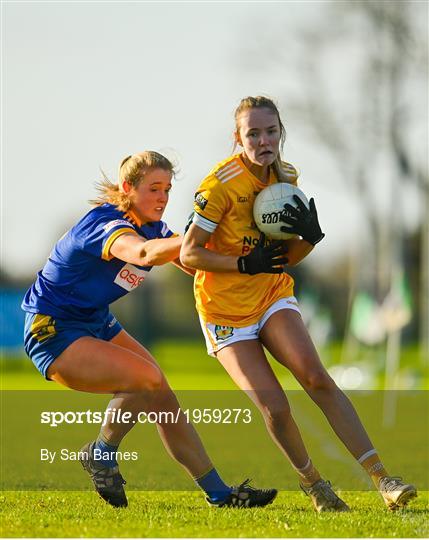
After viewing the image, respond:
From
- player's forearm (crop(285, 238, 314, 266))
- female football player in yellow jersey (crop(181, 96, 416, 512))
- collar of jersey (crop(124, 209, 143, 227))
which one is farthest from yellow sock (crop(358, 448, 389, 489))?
collar of jersey (crop(124, 209, 143, 227))

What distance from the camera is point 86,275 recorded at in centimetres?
720

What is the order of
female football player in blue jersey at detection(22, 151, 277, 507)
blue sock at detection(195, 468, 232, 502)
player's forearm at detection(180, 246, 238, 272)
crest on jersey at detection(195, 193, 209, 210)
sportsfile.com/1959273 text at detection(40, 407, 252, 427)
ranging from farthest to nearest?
sportsfile.com/1959273 text at detection(40, 407, 252, 427) < blue sock at detection(195, 468, 232, 502) < female football player in blue jersey at detection(22, 151, 277, 507) < crest on jersey at detection(195, 193, 209, 210) < player's forearm at detection(180, 246, 238, 272)

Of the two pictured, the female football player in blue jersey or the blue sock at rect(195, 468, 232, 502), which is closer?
the female football player in blue jersey

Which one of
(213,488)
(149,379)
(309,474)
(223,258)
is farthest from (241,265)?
(213,488)

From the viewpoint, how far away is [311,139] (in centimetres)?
3906

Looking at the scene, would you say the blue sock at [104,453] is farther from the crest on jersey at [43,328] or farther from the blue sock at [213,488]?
the crest on jersey at [43,328]

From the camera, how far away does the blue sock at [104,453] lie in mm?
7246

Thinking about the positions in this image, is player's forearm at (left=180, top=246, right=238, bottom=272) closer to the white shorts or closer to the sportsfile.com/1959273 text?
the white shorts

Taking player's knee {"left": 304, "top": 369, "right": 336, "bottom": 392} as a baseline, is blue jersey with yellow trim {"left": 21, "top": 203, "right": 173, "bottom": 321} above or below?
above

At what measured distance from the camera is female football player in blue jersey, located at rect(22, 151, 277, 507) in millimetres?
7105

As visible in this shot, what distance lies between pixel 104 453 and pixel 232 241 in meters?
1.55

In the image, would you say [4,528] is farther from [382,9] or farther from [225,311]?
[382,9]

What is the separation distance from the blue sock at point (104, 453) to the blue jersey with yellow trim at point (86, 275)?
2.63 ft

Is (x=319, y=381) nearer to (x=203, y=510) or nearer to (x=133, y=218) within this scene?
(x=203, y=510)
